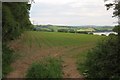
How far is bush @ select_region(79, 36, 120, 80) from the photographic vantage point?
712 inches

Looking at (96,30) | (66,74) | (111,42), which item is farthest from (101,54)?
(96,30)

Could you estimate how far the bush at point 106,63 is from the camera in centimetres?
1809

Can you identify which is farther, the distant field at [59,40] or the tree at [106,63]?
the distant field at [59,40]

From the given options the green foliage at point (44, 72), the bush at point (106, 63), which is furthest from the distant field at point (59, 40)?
the bush at point (106, 63)

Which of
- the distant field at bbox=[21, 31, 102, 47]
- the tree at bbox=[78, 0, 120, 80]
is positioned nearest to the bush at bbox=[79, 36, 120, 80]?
the tree at bbox=[78, 0, 120, 80]

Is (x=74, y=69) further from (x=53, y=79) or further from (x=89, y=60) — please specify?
(x=53, y=79)

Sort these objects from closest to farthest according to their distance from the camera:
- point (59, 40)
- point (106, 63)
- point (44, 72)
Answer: point (106, 63)
point (44, 72)
point (59, 40)

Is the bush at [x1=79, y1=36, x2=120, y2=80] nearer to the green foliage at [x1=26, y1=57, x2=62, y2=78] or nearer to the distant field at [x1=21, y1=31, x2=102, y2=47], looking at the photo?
the green foliage at [x1=26, y1=57, x2=62, y2=78]

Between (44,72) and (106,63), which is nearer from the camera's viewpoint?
(106,63)

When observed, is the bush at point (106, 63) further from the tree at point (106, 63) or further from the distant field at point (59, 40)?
the distant field at point (59, 40)

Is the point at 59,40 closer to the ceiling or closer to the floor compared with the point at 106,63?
closer to the floor

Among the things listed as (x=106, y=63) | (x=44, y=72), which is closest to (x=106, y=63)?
(x=106, y=63)

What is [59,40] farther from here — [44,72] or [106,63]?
[106,63]

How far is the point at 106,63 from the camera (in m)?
18.7
